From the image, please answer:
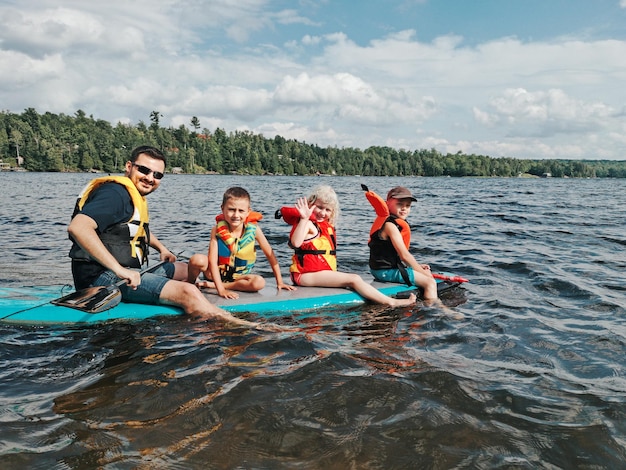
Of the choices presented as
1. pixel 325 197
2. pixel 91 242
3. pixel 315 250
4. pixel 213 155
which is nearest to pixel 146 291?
pixel 91 242

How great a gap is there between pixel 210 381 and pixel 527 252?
7.87 meters

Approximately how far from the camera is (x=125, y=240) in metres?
4.61

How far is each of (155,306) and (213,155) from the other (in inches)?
4214

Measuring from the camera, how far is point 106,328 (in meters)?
4.66

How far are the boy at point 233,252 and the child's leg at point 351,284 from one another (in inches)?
12.4

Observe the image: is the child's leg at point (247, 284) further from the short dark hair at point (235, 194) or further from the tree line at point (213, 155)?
the tree line at point (213, 155)

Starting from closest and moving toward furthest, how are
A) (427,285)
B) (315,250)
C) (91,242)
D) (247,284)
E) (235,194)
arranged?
(91,242)
(235,194)
(247,284)
(315,250)
(427,285)

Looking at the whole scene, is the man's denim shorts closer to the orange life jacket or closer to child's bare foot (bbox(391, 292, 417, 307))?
the orange life jacket

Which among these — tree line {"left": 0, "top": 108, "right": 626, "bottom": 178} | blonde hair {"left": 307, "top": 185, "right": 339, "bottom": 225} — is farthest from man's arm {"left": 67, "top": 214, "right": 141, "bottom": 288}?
tree line {"left": 0, "top": 108, "right": 626, "bottom": 178}

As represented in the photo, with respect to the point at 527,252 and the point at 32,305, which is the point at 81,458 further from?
the point at 527,252

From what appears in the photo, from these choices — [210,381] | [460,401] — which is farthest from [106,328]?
[460,401]

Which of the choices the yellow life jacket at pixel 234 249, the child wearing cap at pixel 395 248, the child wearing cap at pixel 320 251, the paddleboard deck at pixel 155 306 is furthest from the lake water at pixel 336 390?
the yellow life jacket at pixel 234 249

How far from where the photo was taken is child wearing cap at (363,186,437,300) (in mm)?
6203

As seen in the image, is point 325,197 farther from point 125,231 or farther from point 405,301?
point 125,231
